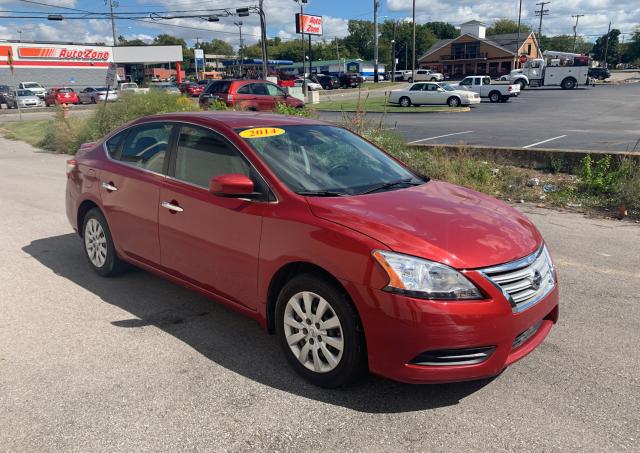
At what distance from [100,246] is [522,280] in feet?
13.1

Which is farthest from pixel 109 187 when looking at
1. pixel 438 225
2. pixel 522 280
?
pixel 522 280

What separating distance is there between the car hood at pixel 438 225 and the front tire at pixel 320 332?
0.43m

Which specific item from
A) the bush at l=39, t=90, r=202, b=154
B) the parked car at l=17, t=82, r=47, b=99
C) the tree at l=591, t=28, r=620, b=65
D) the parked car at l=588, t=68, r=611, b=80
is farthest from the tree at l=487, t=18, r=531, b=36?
the bush at l=39, t=90, r=202, b=154

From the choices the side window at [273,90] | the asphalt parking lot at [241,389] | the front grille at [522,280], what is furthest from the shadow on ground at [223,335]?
the side window at [273,90]

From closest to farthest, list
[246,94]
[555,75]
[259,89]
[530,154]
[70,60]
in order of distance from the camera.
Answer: [530,154] → [246,94] → [259,89] → [555,75] → [70,60]

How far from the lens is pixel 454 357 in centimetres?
297

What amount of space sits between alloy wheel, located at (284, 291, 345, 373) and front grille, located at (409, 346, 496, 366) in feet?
1.60

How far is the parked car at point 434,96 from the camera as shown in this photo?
31645 mm

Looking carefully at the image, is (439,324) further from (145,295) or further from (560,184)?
(560,184)

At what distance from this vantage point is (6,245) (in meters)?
6.63

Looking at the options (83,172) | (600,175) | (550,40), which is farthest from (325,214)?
(550,40)

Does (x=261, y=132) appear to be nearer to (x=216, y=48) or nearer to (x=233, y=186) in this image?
(x=233, y=186)

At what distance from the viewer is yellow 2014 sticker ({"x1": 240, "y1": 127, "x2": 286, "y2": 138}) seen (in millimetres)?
4074

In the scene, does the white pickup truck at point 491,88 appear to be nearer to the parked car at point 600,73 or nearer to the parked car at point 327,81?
the parked car at point 327,81
